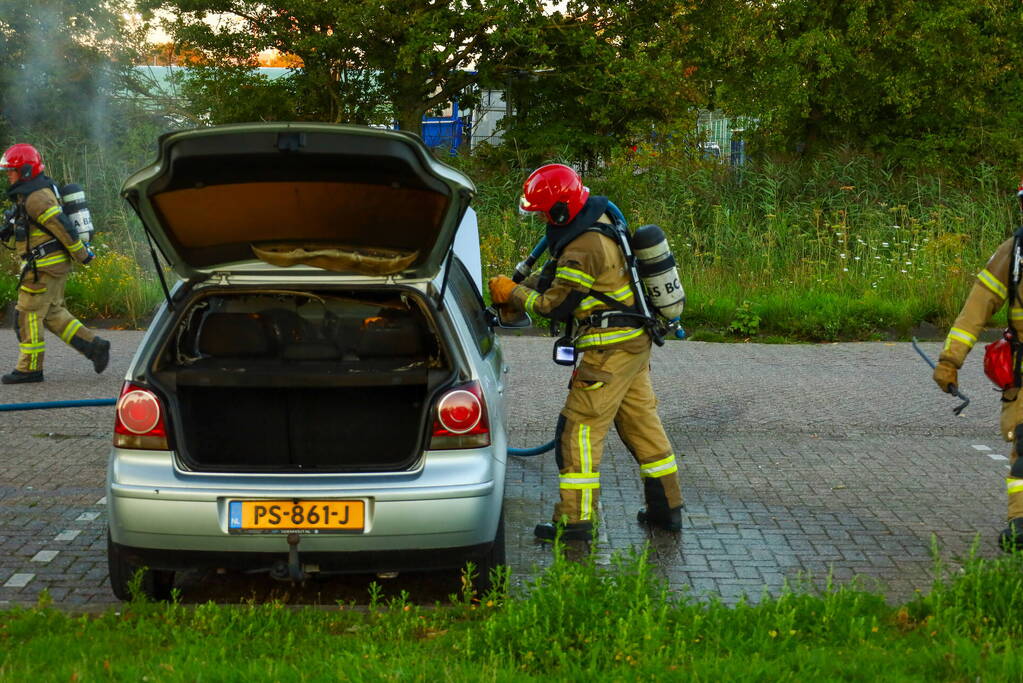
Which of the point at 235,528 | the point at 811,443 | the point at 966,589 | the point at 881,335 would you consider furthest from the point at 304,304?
the point at 881,335

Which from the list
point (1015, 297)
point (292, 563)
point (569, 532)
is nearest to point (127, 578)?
point (292, 563)

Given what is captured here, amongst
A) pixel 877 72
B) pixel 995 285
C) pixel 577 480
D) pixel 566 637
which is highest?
pixel 995 285

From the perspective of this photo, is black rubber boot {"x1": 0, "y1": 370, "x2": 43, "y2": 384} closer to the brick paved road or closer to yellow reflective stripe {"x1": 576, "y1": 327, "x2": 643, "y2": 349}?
the brick paved road

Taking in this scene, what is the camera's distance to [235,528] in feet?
15.7

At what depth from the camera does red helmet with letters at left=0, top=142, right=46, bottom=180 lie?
10633 millimetres

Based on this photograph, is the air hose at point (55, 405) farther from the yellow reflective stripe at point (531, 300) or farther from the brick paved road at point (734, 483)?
the yellow reflective stripe at point (531, 300)

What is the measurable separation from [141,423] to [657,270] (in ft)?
7.97

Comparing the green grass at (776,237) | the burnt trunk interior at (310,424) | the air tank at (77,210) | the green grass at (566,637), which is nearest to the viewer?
the green grass at (566,637)

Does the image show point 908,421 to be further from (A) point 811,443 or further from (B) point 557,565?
(B) point 557,565

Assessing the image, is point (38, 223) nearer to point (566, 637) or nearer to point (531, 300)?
point (531, 300)

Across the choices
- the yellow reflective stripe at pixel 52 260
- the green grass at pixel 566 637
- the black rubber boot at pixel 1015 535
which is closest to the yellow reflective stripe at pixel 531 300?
the green grass at pixel 566 637

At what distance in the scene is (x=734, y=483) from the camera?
7523mm

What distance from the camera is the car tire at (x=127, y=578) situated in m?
4.97

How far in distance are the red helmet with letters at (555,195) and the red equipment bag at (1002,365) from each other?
1.99 meters
